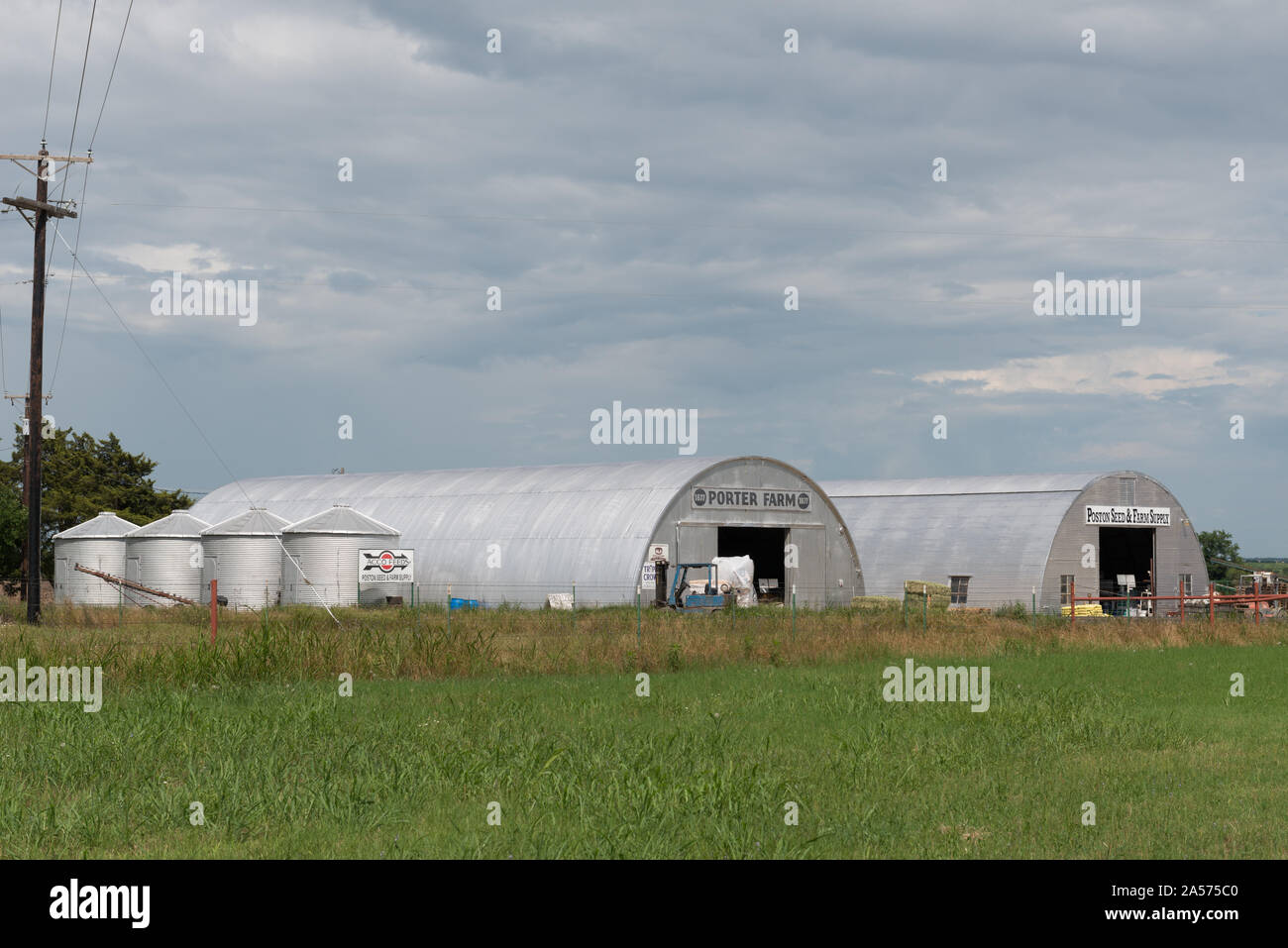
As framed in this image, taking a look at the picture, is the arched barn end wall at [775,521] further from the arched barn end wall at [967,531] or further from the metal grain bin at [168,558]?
the metal grain bin at [168,558]

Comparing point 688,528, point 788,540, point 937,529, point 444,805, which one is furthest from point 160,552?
point 444,805

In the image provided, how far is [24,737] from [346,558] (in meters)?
31.6

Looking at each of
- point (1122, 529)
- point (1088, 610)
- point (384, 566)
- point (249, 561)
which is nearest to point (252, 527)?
point (249, 561)

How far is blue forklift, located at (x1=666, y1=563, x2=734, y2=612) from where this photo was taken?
4162 cm

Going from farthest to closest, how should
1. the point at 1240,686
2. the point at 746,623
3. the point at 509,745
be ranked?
1. the point at 746,623
2. the point at 1240,686
3. the point at 509,745

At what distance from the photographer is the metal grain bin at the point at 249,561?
46031mm

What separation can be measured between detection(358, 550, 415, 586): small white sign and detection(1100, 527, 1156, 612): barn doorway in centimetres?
2993

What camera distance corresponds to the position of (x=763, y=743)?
47.8 feet

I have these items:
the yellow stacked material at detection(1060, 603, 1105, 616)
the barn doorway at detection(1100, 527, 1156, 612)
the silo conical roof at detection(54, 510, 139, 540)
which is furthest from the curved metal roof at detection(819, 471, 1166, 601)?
the silo conical roof at detection(54, 510, 139, 540)

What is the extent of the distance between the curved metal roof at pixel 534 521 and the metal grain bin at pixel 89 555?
883 cm

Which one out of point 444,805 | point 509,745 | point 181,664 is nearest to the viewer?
point 444,805

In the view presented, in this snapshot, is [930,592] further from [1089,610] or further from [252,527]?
[252,527]

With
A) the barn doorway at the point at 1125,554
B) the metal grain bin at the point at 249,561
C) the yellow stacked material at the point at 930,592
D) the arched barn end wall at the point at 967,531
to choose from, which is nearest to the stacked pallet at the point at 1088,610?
the arched barn end wall at the point at 967,531
